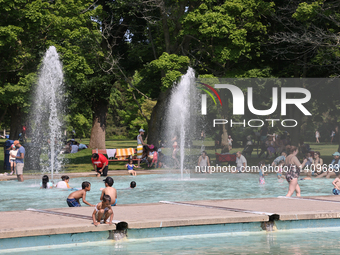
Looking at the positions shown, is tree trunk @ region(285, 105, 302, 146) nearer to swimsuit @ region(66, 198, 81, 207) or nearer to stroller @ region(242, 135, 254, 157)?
stroller @ region(242, 135, 254, 157)

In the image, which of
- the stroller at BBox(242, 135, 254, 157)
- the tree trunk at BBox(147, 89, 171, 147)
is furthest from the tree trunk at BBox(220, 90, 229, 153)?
the tree trunk at BBox(147, 89, 171, 147)

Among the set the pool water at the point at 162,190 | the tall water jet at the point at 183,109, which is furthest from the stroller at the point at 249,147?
the pool water at the point at 162,190

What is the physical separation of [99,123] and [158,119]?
35.1ft

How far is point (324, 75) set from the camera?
31.9 m

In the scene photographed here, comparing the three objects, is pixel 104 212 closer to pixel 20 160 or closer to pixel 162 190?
pixel 162 190

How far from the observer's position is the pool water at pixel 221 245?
9328 mm

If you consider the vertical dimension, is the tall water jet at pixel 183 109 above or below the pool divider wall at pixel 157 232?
above

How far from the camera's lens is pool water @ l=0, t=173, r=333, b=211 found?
667 inches

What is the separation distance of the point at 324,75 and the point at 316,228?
72.9 ft

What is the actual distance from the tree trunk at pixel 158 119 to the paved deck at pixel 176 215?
19.1 m

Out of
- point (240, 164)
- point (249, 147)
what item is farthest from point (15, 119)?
point (240, 164)

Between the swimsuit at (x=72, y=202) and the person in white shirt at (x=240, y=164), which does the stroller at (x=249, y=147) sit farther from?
the swimsuit at (x=72, y=202)

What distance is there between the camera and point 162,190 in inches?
782

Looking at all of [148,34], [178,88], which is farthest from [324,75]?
[148,34]
